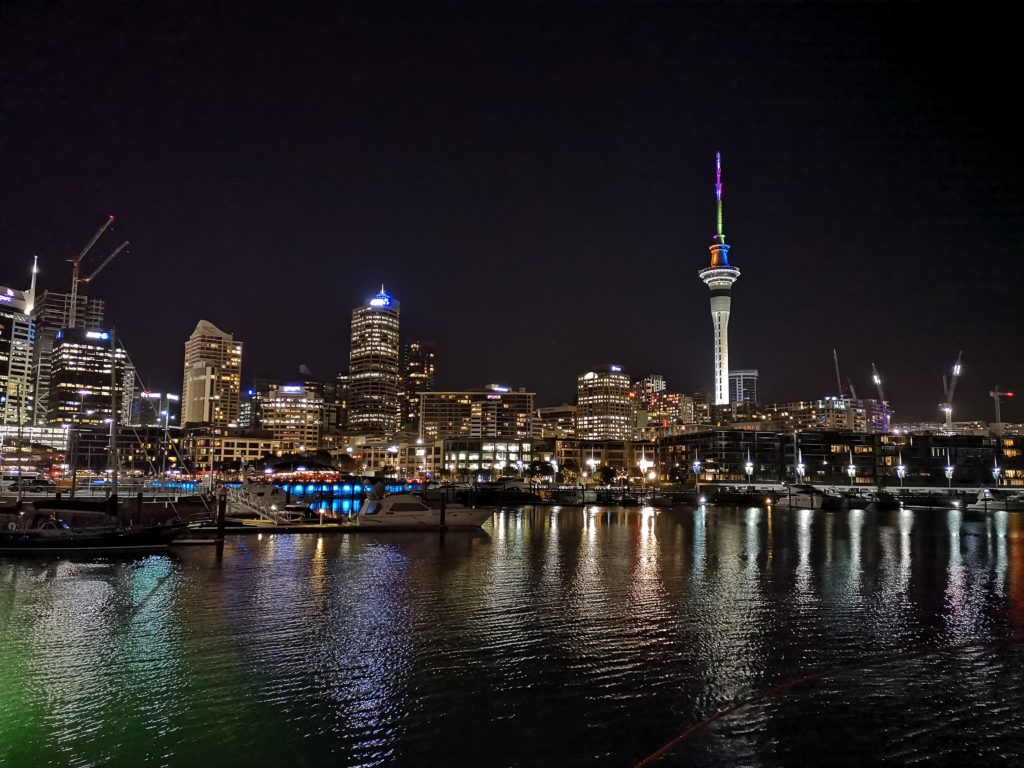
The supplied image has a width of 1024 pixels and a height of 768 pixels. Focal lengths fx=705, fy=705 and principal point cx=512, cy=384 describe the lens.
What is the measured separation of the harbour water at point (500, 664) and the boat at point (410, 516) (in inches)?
718

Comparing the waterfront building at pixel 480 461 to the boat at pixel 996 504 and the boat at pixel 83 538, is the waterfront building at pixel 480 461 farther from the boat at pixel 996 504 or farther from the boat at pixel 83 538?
the boat at pixel 83 538

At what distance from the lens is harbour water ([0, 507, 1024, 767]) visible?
13.8 meters

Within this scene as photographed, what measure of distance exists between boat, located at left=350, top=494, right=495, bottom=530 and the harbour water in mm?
18240

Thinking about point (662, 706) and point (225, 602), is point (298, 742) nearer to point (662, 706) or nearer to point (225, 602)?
point (662, 706)

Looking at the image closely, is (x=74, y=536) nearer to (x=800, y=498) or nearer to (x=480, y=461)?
(x=800, y=498)

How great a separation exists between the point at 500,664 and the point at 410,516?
38.7m

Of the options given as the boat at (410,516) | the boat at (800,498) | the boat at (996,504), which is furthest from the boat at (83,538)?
the boat at (996,504)

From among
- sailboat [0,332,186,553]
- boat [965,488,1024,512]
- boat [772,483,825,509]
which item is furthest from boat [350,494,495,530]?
boat [965,488,1024,512]

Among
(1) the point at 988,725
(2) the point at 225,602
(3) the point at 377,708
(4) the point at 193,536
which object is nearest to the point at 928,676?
(1) the point at 988,725

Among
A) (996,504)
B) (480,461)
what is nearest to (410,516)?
(996,504)

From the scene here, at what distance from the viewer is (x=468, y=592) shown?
2914 cm

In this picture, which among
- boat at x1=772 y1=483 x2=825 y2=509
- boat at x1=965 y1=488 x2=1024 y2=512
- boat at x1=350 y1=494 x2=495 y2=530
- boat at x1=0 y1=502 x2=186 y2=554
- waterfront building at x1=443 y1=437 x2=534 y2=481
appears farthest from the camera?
waterfront building at x1=443 y1=437 x2=534 y2=481

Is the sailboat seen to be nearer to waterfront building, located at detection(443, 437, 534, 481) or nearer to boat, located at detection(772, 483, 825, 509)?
boat, located at detection(772, 483, 825, 509)

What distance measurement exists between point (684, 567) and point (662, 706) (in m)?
22.8
